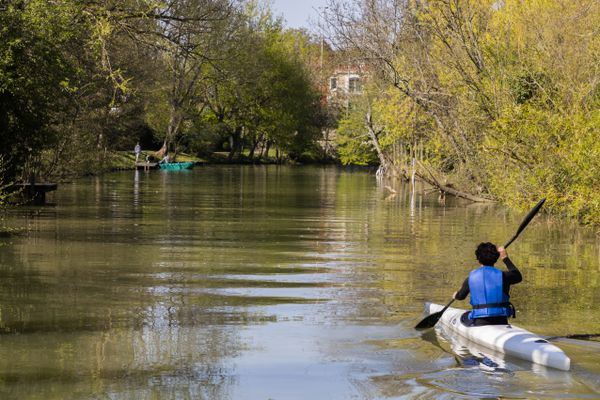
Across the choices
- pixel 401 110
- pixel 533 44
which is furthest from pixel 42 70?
pixel 401 110

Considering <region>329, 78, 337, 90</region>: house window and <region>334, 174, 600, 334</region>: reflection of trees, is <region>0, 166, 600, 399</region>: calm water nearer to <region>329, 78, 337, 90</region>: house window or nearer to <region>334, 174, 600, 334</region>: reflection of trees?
<region>334, 174, 600, 334</region>: reflection of trees

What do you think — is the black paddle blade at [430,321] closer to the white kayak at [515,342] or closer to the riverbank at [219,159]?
the white kayak at [515,342]

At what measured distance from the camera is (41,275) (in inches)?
758

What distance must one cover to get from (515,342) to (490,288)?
89 cm

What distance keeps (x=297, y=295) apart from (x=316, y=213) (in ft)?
60.9

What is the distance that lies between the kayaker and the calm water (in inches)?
26.1

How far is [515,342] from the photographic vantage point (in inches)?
524

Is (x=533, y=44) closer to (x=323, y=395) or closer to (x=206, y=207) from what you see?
(x=206, y=207)

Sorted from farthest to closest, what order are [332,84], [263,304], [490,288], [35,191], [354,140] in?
[332,84] < [354,140] < [35,191] < [263,304] < [490,288]

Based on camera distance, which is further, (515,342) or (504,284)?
(504,284)

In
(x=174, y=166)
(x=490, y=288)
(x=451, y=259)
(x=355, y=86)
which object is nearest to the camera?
(x=490, y=288)

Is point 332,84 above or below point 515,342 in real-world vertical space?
above

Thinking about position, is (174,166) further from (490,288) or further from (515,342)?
(515,342)

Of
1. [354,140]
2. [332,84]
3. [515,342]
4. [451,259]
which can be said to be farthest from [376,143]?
[515,342]
